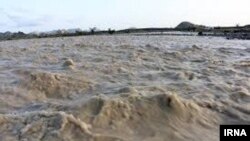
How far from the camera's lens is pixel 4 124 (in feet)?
20.2

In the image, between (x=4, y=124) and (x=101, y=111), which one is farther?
(x=101, y=111)

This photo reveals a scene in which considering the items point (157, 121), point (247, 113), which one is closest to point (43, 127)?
point (157, 121)

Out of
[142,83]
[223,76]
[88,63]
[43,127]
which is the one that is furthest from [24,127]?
[88,63]

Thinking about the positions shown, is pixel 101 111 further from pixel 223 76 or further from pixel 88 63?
pixel 88 63

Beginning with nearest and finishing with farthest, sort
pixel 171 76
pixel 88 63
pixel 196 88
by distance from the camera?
pixel 196 88
pixel 171 76
pixel 88 63

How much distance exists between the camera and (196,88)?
8406 millimetres

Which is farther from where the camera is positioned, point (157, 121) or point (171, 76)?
point (171, 76)

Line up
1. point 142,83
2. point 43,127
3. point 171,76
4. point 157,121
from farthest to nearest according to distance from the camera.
→ 1. point 171,76
2. point 142,83
3. point 157,121
4. point 43,127

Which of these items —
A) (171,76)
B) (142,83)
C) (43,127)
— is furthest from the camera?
(171,76)

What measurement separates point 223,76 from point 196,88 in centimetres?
171

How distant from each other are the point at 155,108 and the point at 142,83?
2163 mm

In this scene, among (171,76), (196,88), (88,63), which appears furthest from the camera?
(88,63)

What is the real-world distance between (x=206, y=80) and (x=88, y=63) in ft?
14.3

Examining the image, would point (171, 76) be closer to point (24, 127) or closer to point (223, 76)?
point (223, 76)
